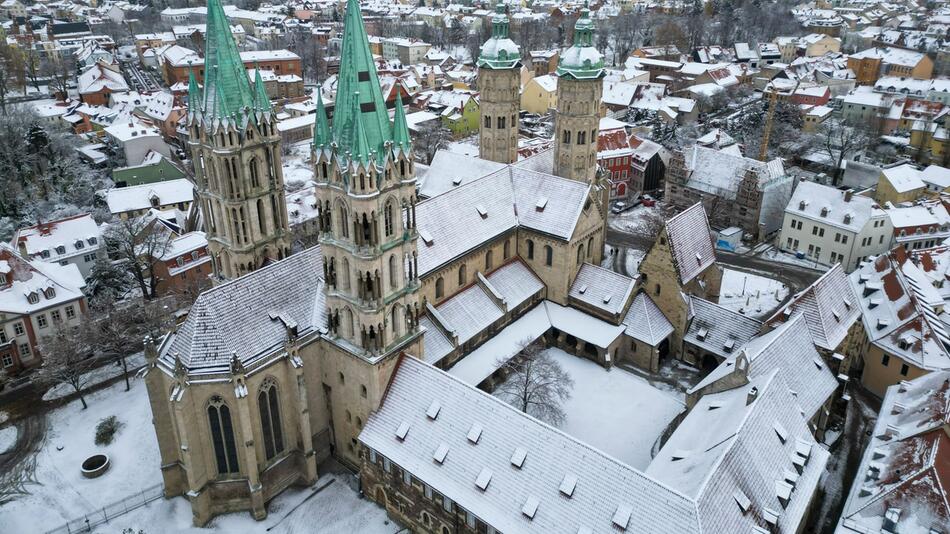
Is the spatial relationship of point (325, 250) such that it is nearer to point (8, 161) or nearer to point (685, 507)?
point (685, 507)

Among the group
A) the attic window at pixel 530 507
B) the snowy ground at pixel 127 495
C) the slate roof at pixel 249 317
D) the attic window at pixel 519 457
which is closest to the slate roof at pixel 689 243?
the attic window at pixel 519 457

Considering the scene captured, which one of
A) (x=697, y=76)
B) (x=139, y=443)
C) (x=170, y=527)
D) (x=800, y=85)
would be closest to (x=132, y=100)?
(x=139, y=443)

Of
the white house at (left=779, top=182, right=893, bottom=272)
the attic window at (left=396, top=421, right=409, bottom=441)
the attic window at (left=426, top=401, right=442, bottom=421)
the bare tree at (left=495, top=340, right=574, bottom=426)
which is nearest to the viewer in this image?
the attic window at (left=426, top=401, right=442, bottom=421)

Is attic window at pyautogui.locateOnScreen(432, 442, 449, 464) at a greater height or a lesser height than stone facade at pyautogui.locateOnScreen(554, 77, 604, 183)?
lesser

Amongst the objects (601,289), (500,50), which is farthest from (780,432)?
(500,50)

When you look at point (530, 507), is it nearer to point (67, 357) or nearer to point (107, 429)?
point (107, 429)

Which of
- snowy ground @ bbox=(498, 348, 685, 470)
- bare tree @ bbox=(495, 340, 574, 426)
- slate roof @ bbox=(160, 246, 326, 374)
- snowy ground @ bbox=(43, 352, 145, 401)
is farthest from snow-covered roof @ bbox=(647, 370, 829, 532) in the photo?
snowy ground @ bbox=(43, 352, 145, 401)

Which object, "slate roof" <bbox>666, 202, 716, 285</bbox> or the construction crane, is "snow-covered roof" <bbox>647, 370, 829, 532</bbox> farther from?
the construction crane
